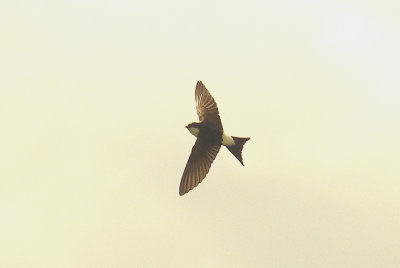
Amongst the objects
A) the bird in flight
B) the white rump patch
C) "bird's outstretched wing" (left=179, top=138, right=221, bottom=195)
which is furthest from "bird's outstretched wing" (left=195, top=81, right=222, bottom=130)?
"bird's outstretched wing" (left=179, top=138, right=221, bottom=195)

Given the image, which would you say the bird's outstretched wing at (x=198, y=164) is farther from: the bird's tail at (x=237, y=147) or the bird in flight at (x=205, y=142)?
the bird's tail at (x=237, y=147)

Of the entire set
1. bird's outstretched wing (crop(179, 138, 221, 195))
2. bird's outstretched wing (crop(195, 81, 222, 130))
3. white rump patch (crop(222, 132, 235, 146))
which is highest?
bird's outstretched wing (crop(195, 81, 222, 130))

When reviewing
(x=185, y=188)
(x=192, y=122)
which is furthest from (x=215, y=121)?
(x=185, y=188)

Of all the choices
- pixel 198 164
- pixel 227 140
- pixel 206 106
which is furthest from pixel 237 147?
pixel 206 106

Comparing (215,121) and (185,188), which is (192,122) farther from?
(185,188)

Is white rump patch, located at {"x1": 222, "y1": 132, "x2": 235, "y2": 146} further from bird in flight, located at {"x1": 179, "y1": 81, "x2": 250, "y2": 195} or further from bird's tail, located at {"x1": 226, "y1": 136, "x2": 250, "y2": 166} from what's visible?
bird's tail, located at {"x1": 226, "y1": 136, "x2": 250, "y2": 166}

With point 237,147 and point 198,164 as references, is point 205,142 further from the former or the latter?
point 237,147

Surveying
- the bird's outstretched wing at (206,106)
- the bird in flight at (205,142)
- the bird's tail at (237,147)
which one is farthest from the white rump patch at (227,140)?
the bird's outstretched wing at (206,106)

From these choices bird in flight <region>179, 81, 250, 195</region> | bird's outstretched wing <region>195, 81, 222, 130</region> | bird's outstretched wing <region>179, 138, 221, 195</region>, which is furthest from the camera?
bird's outstretched wing <region>195, 81, 222, 130</region>
